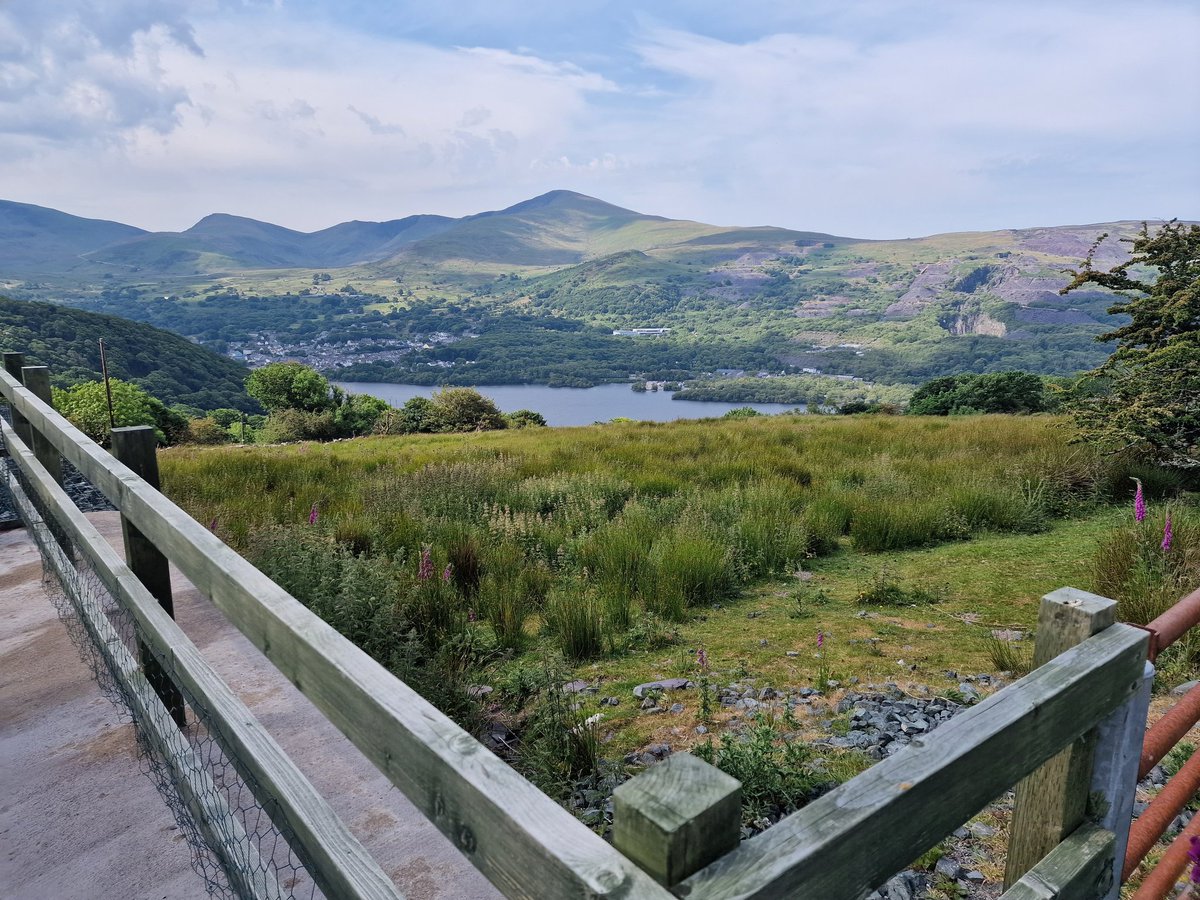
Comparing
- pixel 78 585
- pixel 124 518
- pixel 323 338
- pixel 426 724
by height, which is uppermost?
pixel 426 724

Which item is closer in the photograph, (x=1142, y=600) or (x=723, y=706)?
(x=723, y=706)

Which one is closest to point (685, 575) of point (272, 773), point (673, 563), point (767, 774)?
point (673, 563)

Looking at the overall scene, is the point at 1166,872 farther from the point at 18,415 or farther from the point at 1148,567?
the point at 18,415

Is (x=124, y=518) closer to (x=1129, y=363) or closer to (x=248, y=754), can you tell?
(x=248, y=754)

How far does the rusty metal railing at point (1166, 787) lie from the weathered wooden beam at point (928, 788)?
258mm

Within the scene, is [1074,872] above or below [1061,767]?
below

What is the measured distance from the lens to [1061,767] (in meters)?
1.62

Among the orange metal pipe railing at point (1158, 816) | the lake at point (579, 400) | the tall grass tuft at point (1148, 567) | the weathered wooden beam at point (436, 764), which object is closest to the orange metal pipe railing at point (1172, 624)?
the orange metal pipe railing at point (1158, 816)

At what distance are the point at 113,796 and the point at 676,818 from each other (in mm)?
2854

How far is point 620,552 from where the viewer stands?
6.30 meters

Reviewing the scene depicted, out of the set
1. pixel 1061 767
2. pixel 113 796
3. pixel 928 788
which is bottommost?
pixel 113 796

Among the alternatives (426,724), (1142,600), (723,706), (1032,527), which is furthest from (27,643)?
(1032,527)

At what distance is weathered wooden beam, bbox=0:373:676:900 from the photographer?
2.64 ft

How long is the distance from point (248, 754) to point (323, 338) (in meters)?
201
